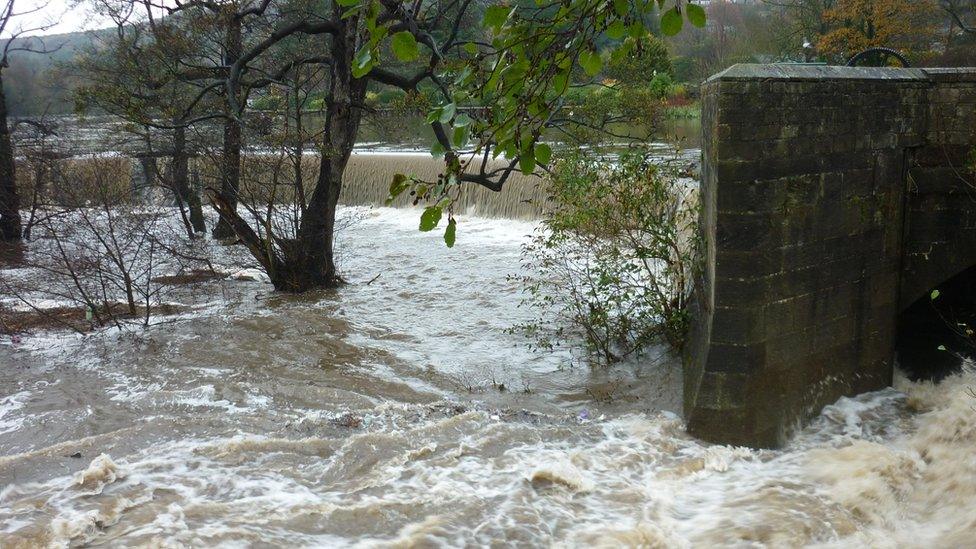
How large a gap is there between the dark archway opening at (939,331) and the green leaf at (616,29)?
5657 millimetres

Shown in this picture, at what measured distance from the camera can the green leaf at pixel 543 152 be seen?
2.47 metres

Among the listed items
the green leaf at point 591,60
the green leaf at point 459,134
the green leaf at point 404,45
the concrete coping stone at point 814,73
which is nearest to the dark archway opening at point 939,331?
the concrete coping stone at point 814,73

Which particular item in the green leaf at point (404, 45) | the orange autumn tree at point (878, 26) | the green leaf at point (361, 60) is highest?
the orange autumn tree at point (878, 26)

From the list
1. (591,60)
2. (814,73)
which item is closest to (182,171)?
(814,73)

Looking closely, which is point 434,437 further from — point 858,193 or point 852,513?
point 858,193

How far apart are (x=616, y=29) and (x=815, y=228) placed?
3910mm

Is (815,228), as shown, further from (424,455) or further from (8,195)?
(8,195)

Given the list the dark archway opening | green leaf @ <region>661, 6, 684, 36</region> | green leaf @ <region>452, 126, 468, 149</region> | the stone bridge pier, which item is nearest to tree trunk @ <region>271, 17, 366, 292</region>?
the stone bridge pier

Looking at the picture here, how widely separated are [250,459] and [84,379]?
2956mm

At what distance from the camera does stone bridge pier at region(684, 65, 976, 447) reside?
5738 millimetres

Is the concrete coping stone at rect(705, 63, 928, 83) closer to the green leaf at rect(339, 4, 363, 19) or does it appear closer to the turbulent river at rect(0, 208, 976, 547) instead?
the turbulent river at rect(0, 208, 976, 547)

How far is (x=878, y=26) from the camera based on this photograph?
2412 cm

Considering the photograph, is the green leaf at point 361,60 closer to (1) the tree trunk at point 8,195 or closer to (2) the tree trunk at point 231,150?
(2) the tree trunk at point 231,150

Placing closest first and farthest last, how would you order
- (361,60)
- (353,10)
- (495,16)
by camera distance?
1. (353,10)
2. (361,60)
3. (495,16)
